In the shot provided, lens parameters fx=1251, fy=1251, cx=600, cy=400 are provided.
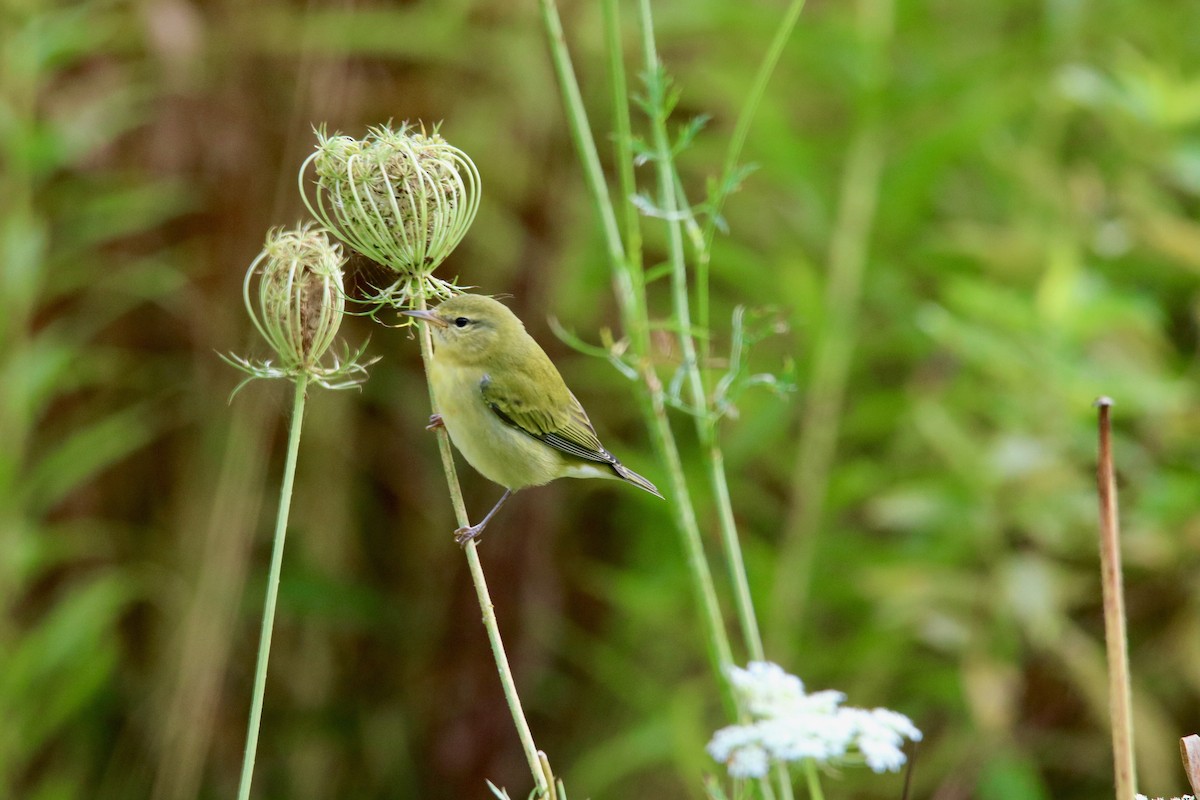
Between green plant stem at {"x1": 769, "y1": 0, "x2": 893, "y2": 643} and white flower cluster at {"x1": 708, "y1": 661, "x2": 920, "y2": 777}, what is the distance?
73.4 inches

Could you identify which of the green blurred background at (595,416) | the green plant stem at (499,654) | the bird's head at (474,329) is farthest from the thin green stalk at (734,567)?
the green blurred background at (595,416)

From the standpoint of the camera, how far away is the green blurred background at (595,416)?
2.85 meters

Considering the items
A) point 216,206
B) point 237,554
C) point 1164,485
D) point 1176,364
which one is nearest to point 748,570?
point 1164,485

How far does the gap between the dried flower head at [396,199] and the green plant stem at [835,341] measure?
1663 mm

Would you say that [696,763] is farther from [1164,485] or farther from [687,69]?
[687,69]

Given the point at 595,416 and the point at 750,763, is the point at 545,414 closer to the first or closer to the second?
the point at 750,763

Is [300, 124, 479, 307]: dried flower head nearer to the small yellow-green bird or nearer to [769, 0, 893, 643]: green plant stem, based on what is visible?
the small yellow-green bird

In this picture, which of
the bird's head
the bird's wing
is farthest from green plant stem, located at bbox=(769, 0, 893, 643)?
the bird's head

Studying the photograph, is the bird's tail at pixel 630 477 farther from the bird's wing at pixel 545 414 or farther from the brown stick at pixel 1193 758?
the brown stick at pixel 1193 758

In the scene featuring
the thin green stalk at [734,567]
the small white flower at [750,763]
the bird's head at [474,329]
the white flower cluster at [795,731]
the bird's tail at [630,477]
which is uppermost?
the bird's head at [474,329]

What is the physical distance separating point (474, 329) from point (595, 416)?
5.88 ft

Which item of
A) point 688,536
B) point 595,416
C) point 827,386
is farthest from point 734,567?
point 595,416

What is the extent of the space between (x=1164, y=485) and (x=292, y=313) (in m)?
2.15

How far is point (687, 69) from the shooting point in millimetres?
3908
